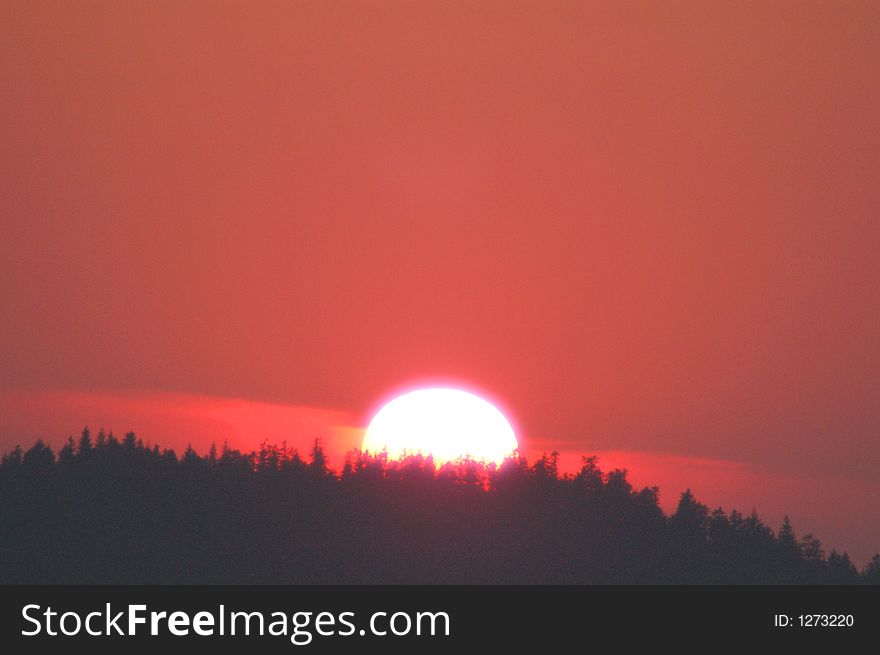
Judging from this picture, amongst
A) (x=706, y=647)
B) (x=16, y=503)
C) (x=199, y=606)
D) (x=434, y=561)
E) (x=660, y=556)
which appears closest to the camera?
(x=199, y=606)

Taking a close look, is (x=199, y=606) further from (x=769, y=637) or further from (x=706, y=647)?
(x=769, y=637)

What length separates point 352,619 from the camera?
41844mm

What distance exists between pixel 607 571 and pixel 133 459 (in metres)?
69.7

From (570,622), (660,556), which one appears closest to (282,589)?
(570,622)

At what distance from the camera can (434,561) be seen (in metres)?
176

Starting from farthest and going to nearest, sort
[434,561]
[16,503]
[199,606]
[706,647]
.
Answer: [434,561] < [16,503] < [706,647] < [199,606]

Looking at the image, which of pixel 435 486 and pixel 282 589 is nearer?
pixel 282 589

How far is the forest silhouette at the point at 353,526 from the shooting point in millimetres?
156875

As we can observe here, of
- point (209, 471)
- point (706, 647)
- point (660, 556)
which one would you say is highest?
point (209, 471)

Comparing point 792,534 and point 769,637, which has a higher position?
point 792,534

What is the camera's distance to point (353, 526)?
549 feet

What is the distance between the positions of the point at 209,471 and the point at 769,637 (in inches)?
4766

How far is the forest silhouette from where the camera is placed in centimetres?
15688

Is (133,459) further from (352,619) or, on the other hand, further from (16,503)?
(352,619)
